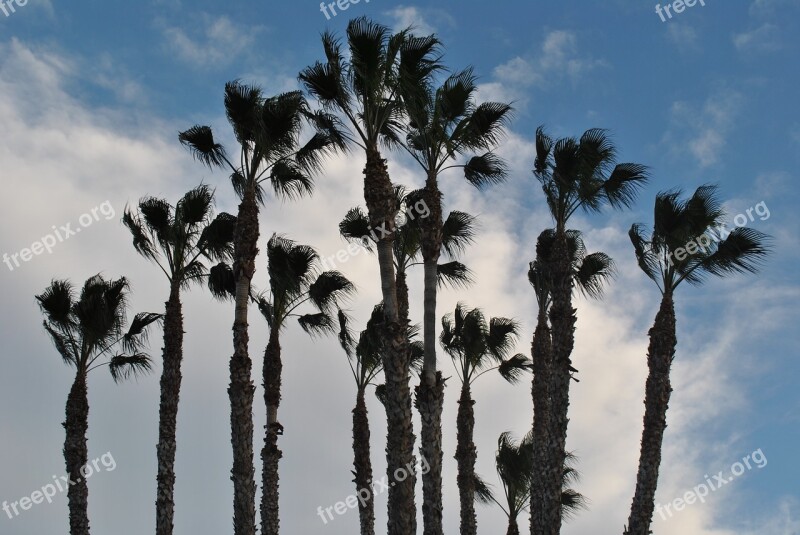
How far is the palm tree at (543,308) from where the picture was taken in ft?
92.0

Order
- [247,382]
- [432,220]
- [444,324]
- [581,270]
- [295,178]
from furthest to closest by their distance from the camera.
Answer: [444,324]
[581,270]
[295,178]
[247,382]
[432,220]

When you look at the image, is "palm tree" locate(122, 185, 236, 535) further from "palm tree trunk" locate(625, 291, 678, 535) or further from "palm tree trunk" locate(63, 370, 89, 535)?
"palm tree trunk" locate(625, 291, 678, 535)

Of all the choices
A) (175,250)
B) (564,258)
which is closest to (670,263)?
(564,258)

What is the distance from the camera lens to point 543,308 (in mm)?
31141

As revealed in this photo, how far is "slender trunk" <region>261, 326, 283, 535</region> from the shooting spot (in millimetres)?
24938

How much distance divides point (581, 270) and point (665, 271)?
4.64 meters

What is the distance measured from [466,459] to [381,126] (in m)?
16.1

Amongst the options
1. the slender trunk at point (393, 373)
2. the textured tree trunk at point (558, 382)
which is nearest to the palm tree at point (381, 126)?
the slender trunk at point (393, 373)

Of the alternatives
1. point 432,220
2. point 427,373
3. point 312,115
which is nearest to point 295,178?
point 312,115

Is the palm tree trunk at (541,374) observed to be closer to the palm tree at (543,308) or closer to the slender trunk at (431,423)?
the palm tree at (543,308)

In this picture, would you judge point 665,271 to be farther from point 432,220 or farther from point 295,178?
point 295,178

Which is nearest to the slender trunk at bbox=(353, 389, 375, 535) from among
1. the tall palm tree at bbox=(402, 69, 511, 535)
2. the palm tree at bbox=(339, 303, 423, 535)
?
the palm tree at bbox=(339, 303, 423, 535)

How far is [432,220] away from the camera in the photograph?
20.5 meters

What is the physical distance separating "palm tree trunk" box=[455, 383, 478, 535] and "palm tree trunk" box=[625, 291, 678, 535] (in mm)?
8321
